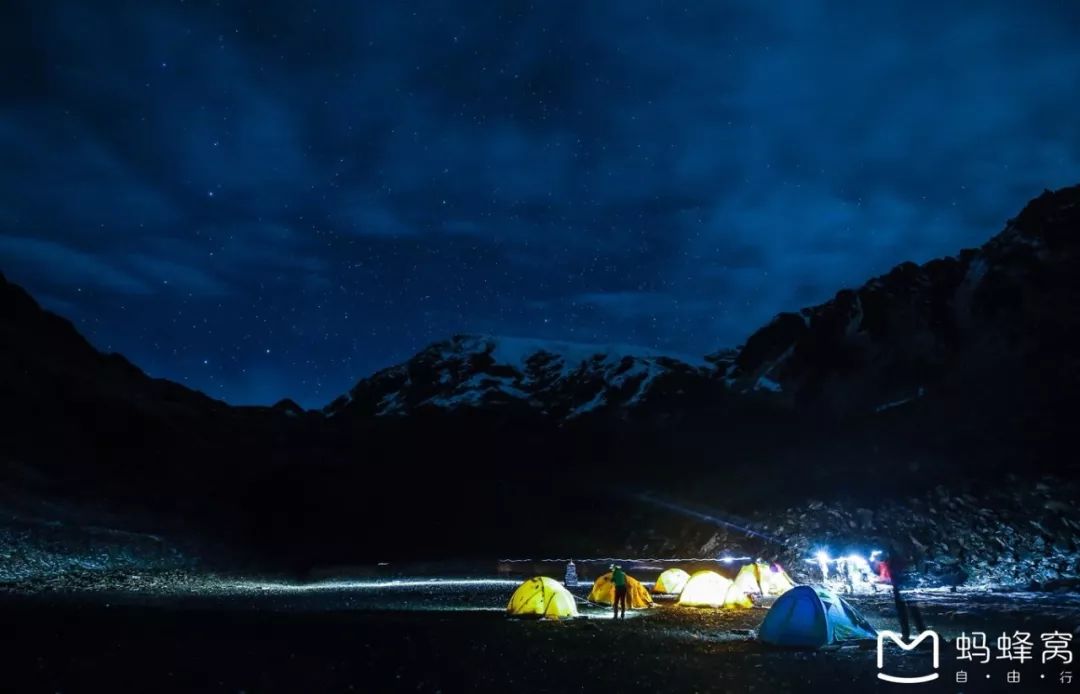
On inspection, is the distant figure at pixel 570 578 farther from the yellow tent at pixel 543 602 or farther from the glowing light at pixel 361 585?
the yellow tent at pixel 543 602

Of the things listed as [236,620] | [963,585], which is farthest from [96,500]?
[963,585]

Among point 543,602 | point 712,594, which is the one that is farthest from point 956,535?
point 543,602

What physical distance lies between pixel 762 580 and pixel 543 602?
11095 millimetres

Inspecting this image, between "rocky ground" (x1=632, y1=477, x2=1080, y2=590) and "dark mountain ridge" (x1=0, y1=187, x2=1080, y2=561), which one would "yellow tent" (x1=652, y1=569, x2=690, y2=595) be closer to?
"rocky ground" (x1=632, y1=477, x2=1080, y2=590)

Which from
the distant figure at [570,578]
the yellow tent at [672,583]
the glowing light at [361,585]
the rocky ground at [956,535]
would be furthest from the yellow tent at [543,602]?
the glowing light at [361,585]

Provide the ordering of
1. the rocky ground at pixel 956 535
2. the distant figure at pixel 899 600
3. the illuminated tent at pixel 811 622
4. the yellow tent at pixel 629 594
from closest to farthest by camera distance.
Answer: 1. the illuminated tent at pixel 811 622
2. the distant figure at pixel 899 600
3. the yellow tent at pixel 629 594
4. the rocky ground at pixel 956 535

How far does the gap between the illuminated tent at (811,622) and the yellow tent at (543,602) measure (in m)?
8.84

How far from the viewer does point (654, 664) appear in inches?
627

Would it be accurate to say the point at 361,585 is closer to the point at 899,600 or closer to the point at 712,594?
the point at 712,594

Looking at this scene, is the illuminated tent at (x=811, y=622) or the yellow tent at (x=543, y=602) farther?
the yellow tent at (x=543, y=602)

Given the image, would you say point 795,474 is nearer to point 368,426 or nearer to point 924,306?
point 924,306

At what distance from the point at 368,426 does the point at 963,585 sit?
167562mm

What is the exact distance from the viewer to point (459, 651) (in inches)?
726

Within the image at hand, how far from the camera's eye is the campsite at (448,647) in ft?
45.9
